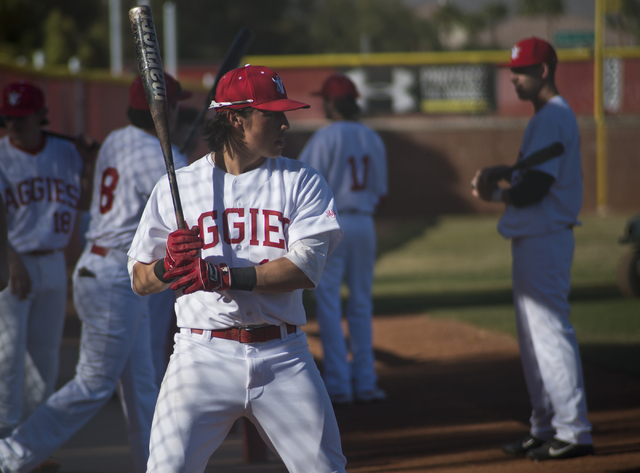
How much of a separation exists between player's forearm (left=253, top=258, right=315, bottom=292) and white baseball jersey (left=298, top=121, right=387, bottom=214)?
124 inches

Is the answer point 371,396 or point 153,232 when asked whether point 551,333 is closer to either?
point 371,396

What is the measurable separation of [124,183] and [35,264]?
0.81m

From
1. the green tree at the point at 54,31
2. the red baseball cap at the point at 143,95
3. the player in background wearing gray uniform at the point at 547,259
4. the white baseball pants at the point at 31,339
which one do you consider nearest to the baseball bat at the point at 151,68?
the red baseball cap at the point at 143,95

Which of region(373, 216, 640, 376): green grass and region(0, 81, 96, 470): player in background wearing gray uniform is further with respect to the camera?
region(373, 216, 640, 376): green grass

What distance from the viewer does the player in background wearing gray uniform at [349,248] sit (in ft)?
18.3

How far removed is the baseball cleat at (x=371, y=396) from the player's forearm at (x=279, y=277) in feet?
10.8

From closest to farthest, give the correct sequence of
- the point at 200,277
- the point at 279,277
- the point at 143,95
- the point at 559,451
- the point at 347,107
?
the point at 200,277
the point at 279,277
the point at 143,95
the point at 559,451
the point at 347,107

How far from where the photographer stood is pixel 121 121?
12352 millimetres

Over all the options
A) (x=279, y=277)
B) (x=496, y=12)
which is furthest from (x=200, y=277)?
(x=496, y=12)

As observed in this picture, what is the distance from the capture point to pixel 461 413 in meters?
5.27

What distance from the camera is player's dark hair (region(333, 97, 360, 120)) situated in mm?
5832

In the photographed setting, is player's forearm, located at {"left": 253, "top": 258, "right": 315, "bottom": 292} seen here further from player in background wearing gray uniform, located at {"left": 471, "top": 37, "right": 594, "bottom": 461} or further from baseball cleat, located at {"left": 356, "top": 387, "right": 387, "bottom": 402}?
baseball cleat, located at {"left": 356, "top": 387, "right": 387, "bottom": 402}

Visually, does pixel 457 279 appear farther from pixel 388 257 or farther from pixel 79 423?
pixel 79 423

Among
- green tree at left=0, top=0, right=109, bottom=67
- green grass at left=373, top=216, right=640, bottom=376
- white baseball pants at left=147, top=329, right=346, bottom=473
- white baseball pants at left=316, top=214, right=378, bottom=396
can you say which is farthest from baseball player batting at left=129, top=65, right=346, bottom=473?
green tree at left=0, top=0, right=109, bottom=67
